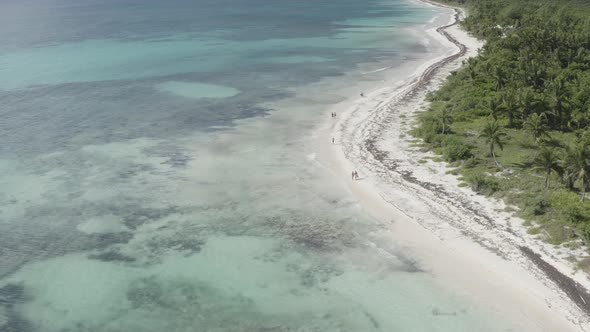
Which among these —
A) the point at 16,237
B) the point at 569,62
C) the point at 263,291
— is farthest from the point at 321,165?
the point at 569,62

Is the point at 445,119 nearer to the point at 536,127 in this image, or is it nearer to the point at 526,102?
the point at 526,102

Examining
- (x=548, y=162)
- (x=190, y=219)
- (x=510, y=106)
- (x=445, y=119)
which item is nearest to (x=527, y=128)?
(x=510, y=106)

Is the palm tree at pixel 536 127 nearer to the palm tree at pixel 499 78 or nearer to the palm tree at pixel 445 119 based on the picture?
the palm tree at pixel 445 119

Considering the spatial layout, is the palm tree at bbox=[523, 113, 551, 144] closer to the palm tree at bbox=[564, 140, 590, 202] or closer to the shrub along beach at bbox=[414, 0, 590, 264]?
the shrub along beach at bbox=[414, 0, 590, 264]

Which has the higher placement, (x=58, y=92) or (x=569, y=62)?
(x=569, y=62)

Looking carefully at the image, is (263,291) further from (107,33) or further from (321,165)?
(107,33)

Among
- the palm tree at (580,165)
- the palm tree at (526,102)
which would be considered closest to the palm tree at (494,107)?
the palm tree at (526,102)
